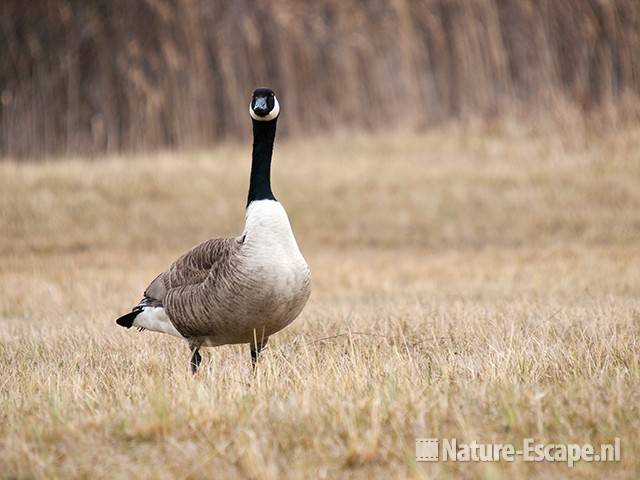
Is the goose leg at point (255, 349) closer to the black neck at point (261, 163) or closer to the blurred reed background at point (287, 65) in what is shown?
the black neck at point (261, 163)

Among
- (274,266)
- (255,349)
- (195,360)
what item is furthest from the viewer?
(195,360)

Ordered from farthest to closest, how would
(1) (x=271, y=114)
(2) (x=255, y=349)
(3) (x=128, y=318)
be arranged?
(3) (x=128, y=318), (1) (x=271, y=114), (2) (x=255, y=349)

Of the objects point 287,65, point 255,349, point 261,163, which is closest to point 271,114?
point 261,163

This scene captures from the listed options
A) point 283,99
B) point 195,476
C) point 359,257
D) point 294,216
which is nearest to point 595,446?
point 195,476

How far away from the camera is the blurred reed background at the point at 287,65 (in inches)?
701

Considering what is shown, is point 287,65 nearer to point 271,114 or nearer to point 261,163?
point 271,114

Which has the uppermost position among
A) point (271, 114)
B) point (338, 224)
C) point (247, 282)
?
point (338, 224)

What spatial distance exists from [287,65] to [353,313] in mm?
10911

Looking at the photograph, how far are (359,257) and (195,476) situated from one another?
975 cm

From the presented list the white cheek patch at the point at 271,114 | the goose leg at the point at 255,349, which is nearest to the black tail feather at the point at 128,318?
the goose leg at the point at 255,349

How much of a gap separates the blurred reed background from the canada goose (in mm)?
11831

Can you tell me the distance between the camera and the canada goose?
5.85m

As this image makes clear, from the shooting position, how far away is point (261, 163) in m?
6.68

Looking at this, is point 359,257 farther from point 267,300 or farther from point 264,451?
point 264,451
